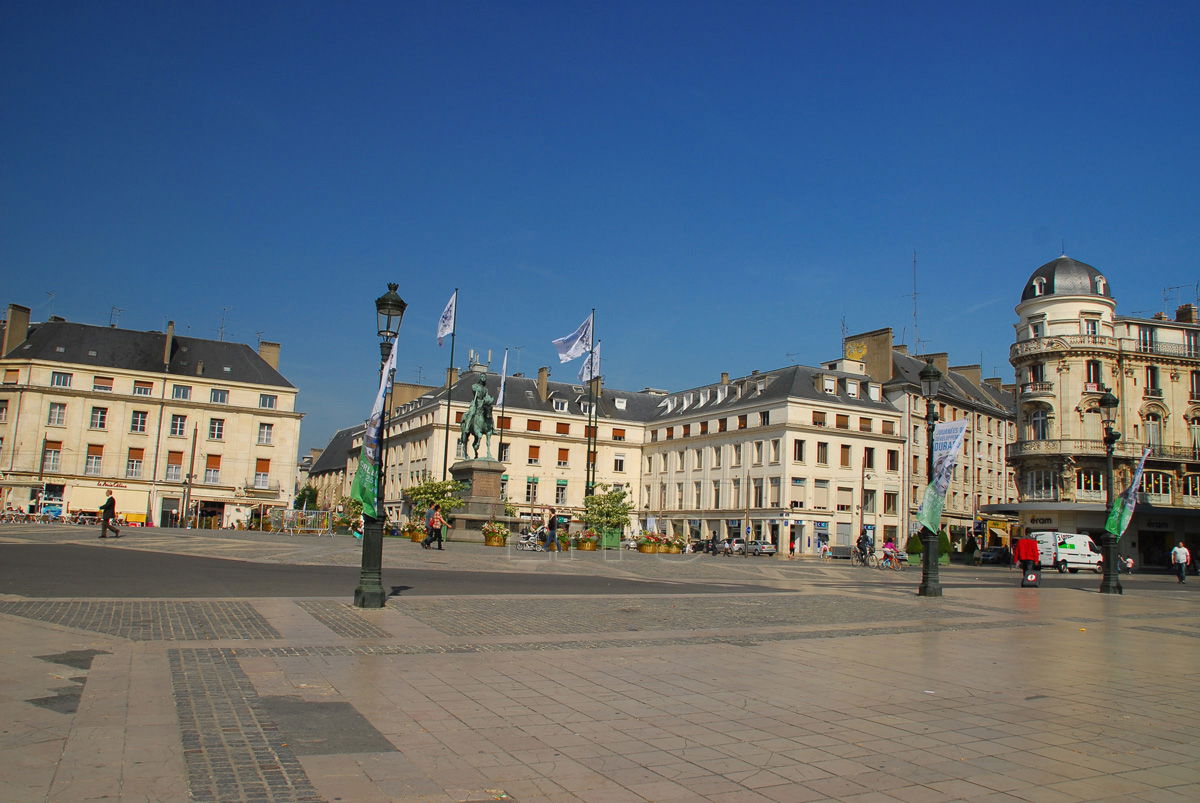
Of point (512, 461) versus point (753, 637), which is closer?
point (753, 637)

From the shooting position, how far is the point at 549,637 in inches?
428

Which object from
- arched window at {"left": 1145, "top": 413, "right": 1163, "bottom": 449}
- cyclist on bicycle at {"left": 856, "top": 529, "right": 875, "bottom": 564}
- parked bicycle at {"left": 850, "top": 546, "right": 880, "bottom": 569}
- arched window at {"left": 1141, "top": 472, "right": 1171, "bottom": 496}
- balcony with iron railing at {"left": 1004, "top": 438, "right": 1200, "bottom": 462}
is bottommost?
parked bicycle at {"left": 850, "top": 546, "right": 880, "bottom": 569}

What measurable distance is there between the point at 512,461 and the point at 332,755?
7183 centimetres

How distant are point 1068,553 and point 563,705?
40845mm

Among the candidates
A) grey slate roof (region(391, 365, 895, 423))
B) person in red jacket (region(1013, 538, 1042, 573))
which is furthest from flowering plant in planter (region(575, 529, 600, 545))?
grey slate roof (region(391, 365, 895, 423))

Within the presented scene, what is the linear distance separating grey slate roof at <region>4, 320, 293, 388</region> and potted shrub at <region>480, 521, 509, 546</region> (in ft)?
139

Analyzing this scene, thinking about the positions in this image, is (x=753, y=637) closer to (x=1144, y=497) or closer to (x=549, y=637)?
(x=549, y=637)

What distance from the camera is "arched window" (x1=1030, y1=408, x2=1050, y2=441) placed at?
59344 millimetres

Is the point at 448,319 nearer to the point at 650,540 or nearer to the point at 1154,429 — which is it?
the point at 650,540

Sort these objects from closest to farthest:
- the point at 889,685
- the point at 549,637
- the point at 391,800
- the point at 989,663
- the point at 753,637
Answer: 1. the point at 391,800
2. the point at 889,685
3. the point at 989,663
4. the point at 549,637
5. the point at 753,637

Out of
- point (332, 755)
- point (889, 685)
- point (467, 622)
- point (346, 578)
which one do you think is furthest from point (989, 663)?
point (346, 578)

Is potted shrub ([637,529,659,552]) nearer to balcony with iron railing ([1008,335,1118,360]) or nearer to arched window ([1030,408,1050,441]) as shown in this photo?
arched window ([1030,408,1050,441])

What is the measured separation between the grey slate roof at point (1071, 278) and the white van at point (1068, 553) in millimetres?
24361

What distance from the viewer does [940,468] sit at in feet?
63.0
